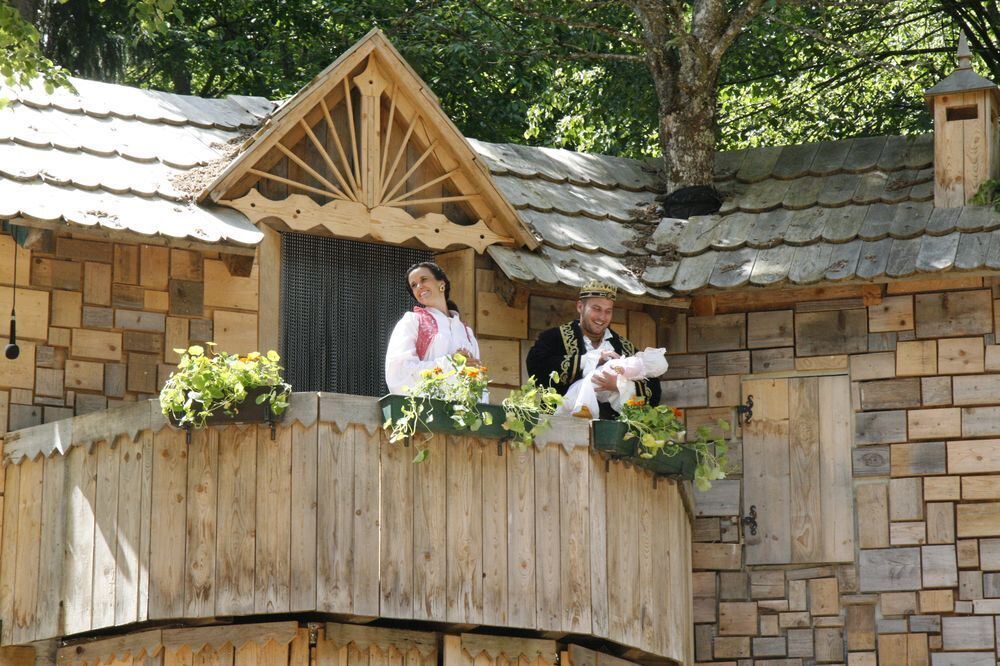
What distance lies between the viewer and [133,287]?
13.0 meters

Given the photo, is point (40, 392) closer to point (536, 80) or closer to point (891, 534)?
point (891, 534)

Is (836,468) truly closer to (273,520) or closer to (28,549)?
(273,520)

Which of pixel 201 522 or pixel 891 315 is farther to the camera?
→ pixel 891 315

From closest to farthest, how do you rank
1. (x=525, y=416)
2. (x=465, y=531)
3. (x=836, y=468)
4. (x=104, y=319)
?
(x=465, y=531)
(x=525, y=416)
(x=104, y=319)
(x=836, y=468)

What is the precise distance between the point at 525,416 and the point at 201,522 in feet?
6.91

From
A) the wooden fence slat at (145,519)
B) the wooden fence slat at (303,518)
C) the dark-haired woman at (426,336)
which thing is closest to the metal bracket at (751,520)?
the dark-haired woman at (426,336)

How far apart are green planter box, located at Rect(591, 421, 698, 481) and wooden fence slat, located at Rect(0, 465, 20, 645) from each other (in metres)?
3.79

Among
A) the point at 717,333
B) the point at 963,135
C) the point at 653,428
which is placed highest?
the point at 963,135

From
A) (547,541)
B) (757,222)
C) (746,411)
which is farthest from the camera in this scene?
(757,222)

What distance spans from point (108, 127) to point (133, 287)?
1.44 meters

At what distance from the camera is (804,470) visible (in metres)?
14.3

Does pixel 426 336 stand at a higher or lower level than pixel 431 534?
higher

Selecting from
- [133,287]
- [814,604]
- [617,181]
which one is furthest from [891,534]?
[133,287]

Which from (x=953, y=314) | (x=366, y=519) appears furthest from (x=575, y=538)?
(x=953, y=314)
